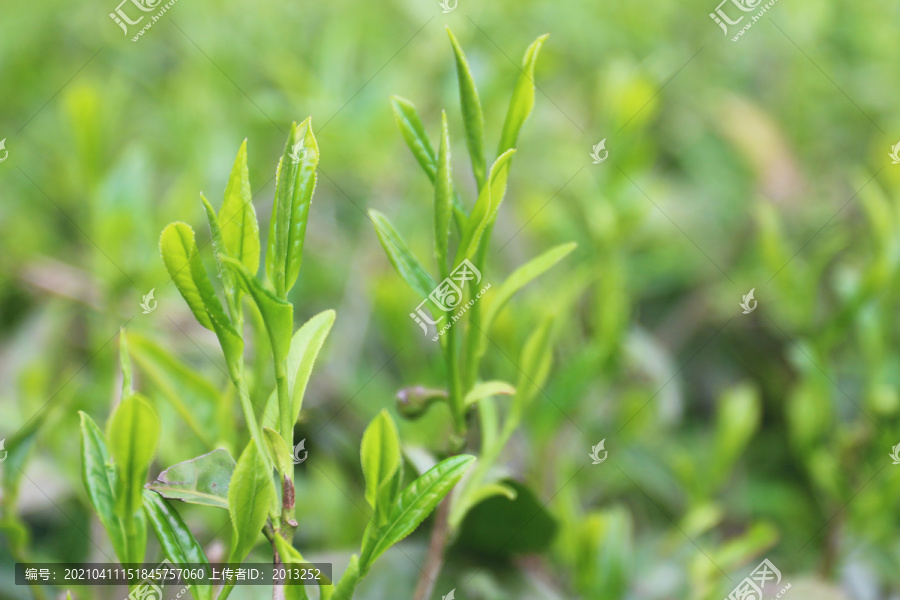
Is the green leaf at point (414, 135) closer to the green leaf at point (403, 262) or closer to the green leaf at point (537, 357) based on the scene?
the green leaf at point (403, 262)

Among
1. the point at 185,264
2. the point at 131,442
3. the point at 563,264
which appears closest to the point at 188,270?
the point at 185,264

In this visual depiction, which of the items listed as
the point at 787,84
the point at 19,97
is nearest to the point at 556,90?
the point at 787,84

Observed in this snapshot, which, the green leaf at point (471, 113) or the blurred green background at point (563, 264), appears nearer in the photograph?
the green leaf at point (471, 113)

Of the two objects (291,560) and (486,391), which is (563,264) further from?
(291,560)

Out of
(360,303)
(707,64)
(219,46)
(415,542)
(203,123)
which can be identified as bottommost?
(415,542)

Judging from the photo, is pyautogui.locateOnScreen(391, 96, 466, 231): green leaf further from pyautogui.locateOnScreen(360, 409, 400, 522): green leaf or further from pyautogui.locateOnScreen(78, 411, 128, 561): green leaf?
pyautogui.locateOnScreen(78, 411, 128, 561): green leaf

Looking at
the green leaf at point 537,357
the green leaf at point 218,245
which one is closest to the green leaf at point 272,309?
the green leaf at point 218,245

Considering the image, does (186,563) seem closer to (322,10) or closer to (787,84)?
(322,10)
